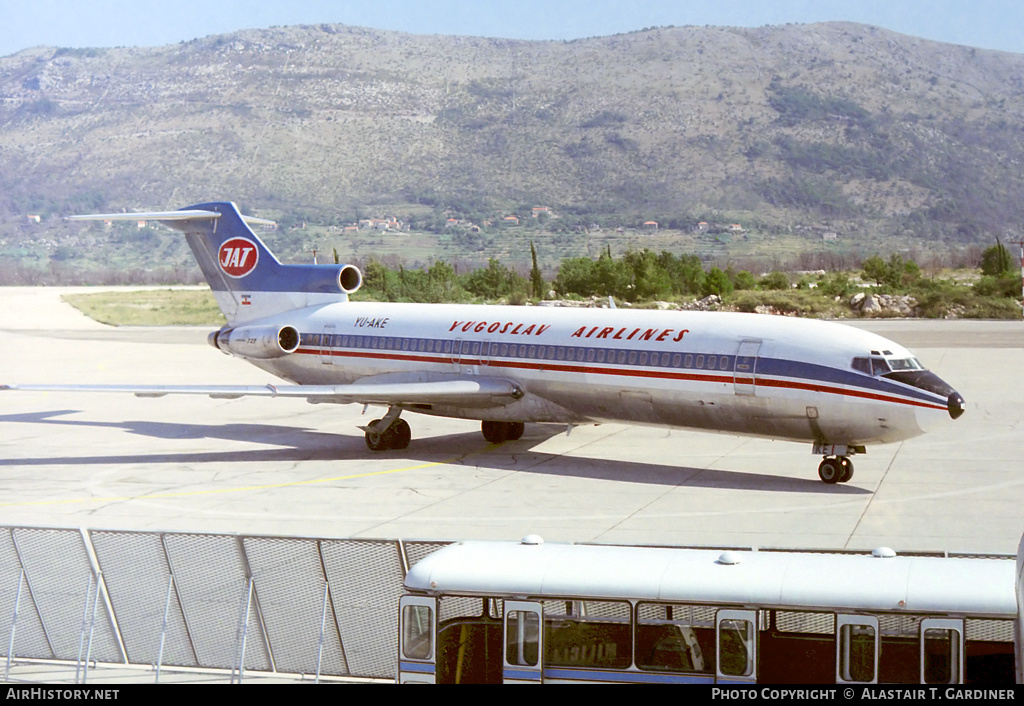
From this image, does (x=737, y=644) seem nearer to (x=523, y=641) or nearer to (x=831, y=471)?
(x=523, y=641)

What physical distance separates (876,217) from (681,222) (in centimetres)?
2763

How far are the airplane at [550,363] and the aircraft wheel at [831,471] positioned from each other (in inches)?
1.3

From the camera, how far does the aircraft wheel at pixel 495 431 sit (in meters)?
28.3

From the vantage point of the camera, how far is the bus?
1003cm

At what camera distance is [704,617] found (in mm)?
10492

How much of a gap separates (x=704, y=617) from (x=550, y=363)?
14.9 meters

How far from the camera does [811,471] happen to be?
2400 cm

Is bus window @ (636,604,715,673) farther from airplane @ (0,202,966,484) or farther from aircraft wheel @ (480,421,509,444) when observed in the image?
aircraft wheel @ (480,421,509,444)

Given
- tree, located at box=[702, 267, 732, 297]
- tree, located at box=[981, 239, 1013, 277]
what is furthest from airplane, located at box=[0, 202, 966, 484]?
tree, located at box=[981, 239, 1013, 277]

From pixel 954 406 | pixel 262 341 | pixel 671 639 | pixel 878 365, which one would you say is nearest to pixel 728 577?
pixel 671 639

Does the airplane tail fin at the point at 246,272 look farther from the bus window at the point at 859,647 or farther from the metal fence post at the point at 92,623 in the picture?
the bus window at the point at 859,647

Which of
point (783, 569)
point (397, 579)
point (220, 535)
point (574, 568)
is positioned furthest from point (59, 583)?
point (783, 569)

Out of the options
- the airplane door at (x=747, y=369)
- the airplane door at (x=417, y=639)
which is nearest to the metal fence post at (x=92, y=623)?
the airplane door at (x=417, y=639)

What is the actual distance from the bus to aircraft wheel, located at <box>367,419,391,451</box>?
52.6ft
